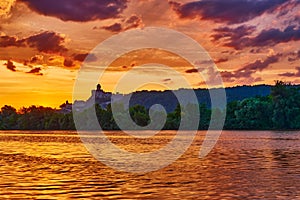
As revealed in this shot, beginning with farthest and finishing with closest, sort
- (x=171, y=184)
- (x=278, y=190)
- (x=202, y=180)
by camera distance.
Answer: (x=202, y=180) < (x=171, y=184) < (x=278, y=190)

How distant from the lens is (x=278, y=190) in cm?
3916

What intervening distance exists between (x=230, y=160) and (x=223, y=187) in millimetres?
25628

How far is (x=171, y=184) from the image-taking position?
42.6m

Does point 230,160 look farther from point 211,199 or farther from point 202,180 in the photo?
point 211,199

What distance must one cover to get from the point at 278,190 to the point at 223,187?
4026 millimetres

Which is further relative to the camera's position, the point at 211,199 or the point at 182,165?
the point at 182,165

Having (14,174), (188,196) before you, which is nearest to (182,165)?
(14,174)

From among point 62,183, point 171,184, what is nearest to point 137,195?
point 171,184

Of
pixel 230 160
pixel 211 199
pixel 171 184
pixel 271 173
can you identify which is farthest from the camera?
pixel 230 160

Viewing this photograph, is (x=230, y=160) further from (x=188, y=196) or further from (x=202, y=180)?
(x=188, y=196)

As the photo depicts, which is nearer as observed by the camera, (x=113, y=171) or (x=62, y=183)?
(x=62, y=183)

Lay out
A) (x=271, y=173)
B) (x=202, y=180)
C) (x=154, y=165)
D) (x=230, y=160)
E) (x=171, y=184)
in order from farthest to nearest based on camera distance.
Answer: (x=230, y=160) < (x=154, y=165) < (x=271, y=173) < (x=202, y=180) < (x=171, y=184)

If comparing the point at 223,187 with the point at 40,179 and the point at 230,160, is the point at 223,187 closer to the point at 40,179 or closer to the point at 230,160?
the point at 40,179

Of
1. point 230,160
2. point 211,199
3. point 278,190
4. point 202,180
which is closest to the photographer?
point 211,199
